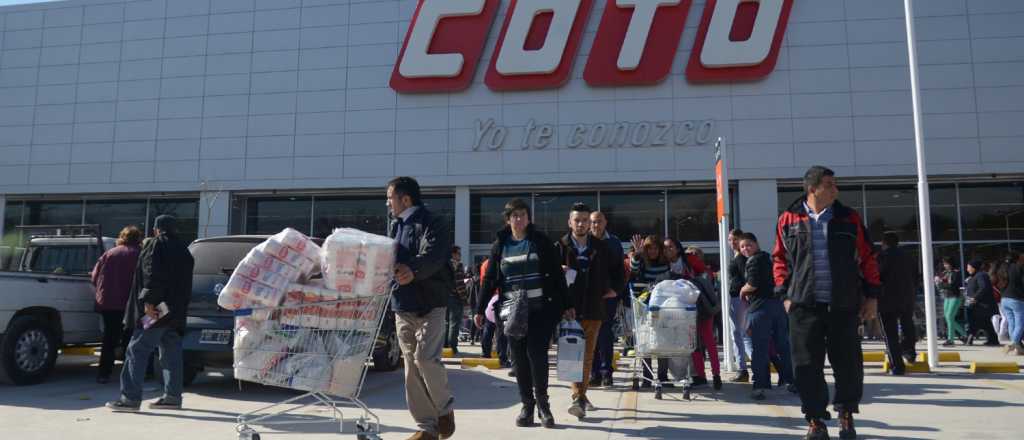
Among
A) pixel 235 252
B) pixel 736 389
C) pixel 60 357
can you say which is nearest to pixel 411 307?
pixel 235 252

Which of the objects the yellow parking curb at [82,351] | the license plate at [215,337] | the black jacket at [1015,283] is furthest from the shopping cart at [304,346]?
the black jacket at [1015,283]

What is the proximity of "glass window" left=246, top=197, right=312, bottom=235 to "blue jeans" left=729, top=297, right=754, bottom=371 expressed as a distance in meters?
14.8

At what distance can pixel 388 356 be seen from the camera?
8.84m

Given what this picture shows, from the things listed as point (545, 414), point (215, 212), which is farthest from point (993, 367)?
point (215, 212)

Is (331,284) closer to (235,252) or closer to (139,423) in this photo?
(139,423)

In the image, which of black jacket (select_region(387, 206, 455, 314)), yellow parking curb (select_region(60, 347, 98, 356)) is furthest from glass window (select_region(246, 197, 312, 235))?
black jacket (select_region(387, 206, 455, 314))

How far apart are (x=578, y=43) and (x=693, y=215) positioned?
5.53m

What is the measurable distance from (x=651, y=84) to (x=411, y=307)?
1467 cm

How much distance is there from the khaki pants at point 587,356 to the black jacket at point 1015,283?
846 cm

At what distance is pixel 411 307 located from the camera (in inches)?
185

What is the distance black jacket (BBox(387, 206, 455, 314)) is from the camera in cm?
464

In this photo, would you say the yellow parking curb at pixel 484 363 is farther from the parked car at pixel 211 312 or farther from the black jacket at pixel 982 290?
the black jacket at pixel 982 290

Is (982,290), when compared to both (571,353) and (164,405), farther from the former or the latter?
(164,405)

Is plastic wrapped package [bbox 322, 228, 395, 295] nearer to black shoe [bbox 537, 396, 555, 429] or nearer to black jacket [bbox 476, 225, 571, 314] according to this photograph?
black jacket [bbox 476, 225, 571, 314]
